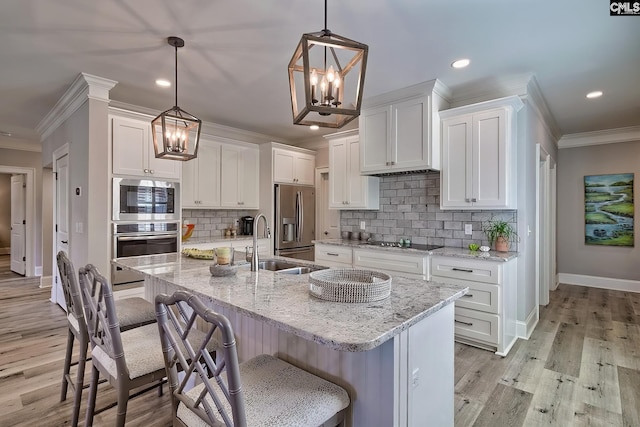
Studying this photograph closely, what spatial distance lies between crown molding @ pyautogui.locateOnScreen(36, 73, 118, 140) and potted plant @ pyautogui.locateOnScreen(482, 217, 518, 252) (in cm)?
415

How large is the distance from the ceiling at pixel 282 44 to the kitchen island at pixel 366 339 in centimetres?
177

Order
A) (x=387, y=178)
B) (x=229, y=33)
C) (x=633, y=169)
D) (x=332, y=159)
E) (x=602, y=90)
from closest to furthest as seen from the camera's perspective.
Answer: (x=229, y=33), (x=602, y=90), (x=387, y=178), (x=332, y=159), (x=633, y=169)

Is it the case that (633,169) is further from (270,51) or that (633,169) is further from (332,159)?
(270,51)

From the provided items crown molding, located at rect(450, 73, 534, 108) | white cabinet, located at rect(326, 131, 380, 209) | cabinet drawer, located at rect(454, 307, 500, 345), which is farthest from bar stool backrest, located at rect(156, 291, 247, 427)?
crown molding, located at rect(450, 73, 534, 108)

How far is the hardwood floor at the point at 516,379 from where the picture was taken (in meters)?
1.99

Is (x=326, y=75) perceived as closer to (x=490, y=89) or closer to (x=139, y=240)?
(x=490, y=89)

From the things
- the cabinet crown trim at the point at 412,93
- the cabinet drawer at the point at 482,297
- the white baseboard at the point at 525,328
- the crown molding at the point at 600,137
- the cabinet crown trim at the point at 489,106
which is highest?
the cabinet crown trim at the point at 412,93

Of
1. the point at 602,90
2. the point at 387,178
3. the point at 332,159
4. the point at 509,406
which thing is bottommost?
the point at 509,406

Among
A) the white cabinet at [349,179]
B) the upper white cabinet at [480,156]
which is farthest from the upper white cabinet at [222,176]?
the upper white cabinet at [480,156]

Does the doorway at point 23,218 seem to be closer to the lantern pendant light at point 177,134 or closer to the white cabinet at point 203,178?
the white cabinet at point 203,178

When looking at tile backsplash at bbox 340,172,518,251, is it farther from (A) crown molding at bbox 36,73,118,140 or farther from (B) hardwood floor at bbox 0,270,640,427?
(A) crown molding at bbox 36,73,118,140

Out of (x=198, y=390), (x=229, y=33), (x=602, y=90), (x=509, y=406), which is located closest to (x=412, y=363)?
(x=198, y=390)

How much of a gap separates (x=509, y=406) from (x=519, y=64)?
9.03 ft

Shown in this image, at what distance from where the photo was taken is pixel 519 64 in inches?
113
